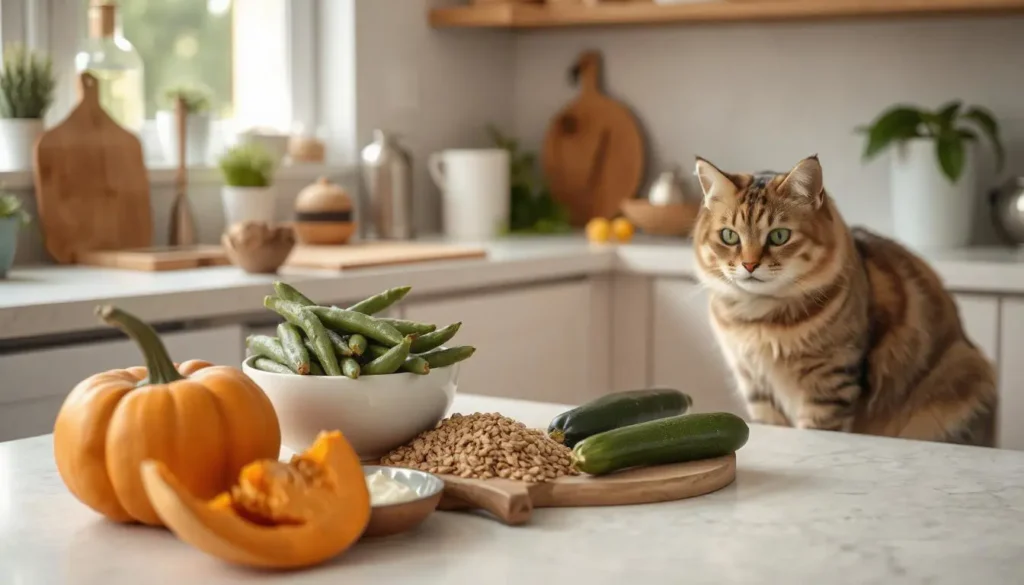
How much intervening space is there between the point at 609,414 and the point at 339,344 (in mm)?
295

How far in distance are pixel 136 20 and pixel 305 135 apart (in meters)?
0.62

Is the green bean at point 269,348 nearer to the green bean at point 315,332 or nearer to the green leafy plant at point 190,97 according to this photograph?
the green bean at point 315,332

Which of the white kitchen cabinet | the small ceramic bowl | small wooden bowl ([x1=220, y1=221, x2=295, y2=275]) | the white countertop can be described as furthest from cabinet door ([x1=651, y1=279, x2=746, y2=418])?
the small ceramic bowl

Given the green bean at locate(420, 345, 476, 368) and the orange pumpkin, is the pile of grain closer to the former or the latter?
the green bean at locate(420, 345, 476, 368)

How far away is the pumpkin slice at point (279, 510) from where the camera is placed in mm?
1002

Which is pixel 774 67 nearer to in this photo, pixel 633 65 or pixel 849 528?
pixel 633 65

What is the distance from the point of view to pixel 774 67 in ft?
13.2

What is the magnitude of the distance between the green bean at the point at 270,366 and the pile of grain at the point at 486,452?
0.13 metres

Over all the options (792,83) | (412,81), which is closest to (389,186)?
(412,81)

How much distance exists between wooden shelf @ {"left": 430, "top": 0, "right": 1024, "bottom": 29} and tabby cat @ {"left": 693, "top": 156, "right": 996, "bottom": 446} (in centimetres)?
120

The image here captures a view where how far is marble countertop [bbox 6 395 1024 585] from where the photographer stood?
1.03 meters

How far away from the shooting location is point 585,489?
1225 millimetres

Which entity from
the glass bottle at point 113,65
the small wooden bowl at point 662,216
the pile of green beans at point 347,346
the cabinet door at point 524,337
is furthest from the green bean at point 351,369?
the small wooden bowl at point 662,216

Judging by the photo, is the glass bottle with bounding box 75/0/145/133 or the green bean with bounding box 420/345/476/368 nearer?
the green bean with bounding box 420/345/476/368
